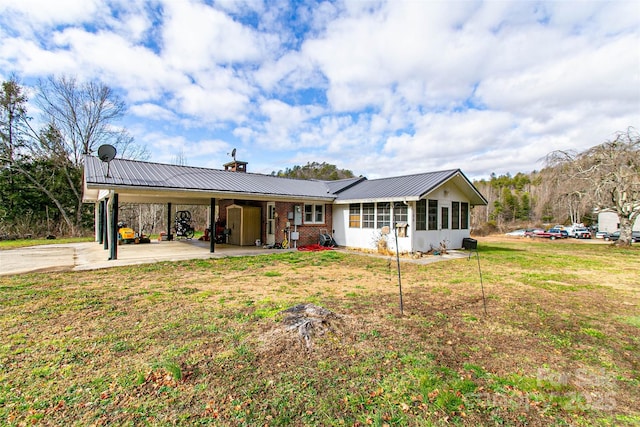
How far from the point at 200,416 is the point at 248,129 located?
20303 millimetres

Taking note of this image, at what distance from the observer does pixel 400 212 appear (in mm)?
12453

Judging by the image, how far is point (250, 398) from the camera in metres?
2.59

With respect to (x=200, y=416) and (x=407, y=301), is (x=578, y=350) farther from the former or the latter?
(x=200, y=416)

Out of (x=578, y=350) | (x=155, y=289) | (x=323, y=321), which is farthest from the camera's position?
(x=155, y=289)

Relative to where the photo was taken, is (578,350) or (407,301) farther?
(407,301)

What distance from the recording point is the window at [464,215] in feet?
48.1

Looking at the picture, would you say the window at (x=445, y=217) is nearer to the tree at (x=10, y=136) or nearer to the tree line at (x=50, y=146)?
the tree line at (x=50, y=146)

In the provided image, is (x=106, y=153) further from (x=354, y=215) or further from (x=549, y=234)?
(x=549, y=234)

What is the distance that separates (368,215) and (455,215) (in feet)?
13.8

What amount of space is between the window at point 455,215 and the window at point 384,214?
3.44 metres

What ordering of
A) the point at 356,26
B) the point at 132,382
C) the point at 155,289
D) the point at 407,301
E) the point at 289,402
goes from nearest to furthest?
the point at 289,402 < the point at 132,382 < the point at 407,301 < the point at 155,289 < the point at 356,26

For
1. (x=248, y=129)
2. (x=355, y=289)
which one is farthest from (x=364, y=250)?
(x=248, y=129)

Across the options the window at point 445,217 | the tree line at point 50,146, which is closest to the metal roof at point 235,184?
the window at point 445,217

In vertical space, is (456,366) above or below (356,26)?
below
